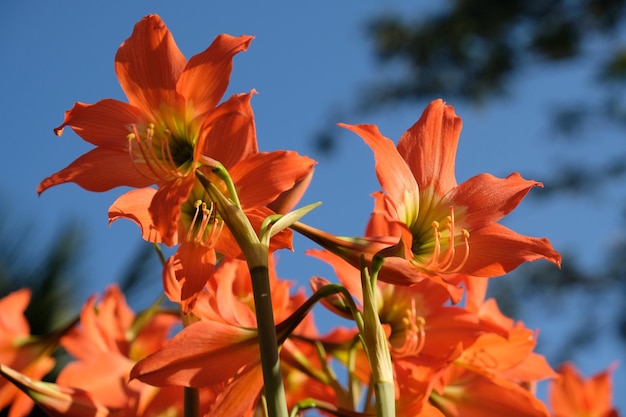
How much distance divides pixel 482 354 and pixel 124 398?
0.33m

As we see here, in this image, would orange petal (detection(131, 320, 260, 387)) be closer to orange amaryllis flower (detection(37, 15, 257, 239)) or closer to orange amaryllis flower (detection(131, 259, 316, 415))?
orange amaryllis flower (detection(131, 259, 316, 415))

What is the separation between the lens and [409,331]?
28.6 inches

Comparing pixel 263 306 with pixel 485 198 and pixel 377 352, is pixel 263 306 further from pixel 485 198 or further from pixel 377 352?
pixel 485 198

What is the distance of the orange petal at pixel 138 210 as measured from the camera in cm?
58

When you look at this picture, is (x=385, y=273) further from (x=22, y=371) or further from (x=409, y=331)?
(x=22, y=371)

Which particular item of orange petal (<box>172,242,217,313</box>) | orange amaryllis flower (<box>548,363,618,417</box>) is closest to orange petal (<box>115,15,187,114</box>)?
orange petal (<box>172,242,217,313</box>)

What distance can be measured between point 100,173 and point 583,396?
77cm

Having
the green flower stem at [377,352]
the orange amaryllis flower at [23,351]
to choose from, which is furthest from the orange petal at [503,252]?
the orange amaryllis flower at [23,351]

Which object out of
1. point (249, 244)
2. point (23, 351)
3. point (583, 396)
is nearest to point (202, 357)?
point (249, 244)

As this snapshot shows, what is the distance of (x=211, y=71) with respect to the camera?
576 millimetres

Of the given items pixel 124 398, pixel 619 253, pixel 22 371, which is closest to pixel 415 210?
pixel 124 398

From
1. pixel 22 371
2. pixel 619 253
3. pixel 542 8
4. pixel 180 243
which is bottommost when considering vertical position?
pixel 22 371

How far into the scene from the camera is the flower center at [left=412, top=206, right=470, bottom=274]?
60 centimetres

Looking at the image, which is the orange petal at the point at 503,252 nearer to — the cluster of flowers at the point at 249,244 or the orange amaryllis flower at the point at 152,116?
the cluster of flowers at the point at 249,244
